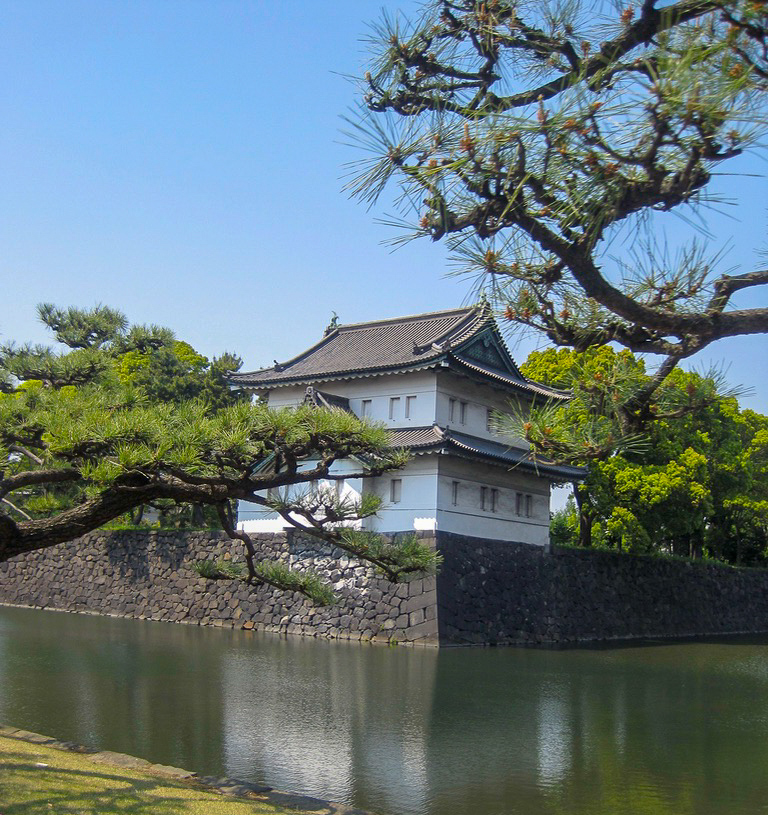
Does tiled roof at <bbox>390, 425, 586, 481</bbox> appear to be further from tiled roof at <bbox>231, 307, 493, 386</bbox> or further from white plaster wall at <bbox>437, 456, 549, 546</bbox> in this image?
tiled roof at <bbox>231, 307, 493, 386</bbox>

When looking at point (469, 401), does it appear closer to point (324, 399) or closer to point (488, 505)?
point (488, 505)

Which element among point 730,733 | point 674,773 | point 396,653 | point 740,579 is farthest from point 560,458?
point 740,579

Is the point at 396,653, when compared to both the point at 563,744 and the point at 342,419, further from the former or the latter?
the point at 342,419

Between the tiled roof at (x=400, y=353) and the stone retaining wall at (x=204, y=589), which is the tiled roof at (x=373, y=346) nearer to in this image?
the tiled roof at (x=400, y=353)

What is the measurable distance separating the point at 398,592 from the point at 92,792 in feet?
37.7

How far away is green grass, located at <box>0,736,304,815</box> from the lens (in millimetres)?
3814

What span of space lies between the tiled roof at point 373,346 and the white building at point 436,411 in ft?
0.09

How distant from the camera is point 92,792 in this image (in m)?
4.10

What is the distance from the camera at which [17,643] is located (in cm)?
1234

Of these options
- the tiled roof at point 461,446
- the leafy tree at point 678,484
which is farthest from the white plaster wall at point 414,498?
the leafy tree at point 678,484

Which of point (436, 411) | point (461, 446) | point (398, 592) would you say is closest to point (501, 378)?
point (436, 411)

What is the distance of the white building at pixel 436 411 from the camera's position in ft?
51.7

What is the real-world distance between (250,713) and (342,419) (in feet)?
12.5

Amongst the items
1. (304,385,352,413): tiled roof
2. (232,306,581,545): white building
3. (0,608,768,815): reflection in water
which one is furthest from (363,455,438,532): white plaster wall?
(0,608,768,815): reflection in water
